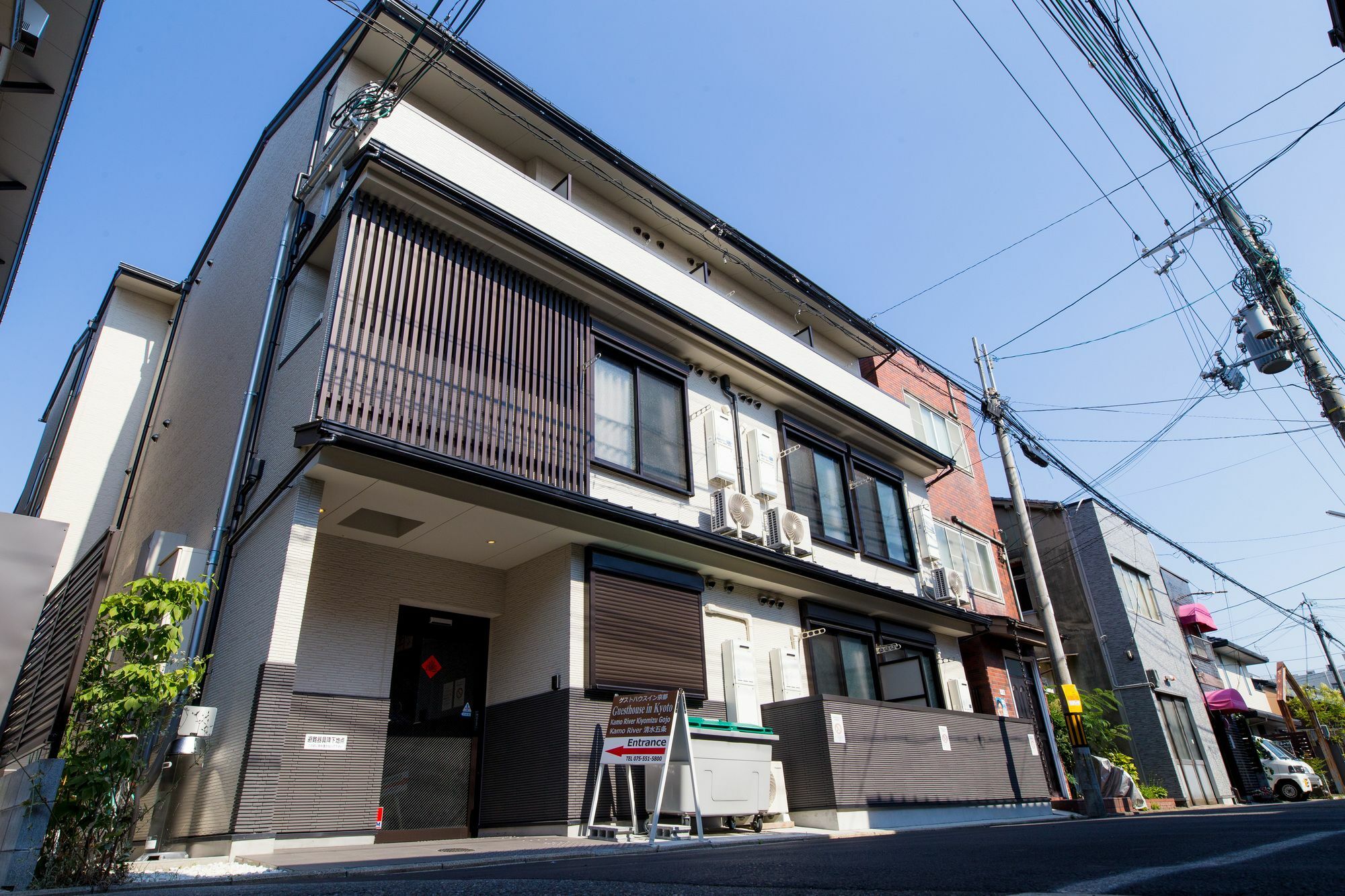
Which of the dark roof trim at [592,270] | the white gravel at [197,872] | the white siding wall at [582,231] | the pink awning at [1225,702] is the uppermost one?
the white siding wall at [582,231]

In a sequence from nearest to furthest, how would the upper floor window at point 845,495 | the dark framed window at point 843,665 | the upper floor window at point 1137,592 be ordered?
the dark framed window at point 843,665
the upper floor window at point 845,495
the upper floor window at point 1137,592

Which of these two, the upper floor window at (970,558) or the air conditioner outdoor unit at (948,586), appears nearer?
the air conditioner outdoor unit at (948,586)

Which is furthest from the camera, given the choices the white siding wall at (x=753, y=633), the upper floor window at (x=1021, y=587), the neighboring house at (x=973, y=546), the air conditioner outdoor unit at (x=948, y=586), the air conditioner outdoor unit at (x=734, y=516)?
the upper floor window at (x=1021, y=587)

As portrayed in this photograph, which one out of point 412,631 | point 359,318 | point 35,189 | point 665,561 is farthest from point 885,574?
point 35,189

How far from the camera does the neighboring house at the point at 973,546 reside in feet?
47.6

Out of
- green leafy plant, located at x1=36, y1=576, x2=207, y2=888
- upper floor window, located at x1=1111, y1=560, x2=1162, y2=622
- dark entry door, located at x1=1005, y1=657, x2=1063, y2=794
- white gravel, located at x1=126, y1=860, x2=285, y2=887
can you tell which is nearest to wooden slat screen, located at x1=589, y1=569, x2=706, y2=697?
white gravel, located at x1=126, y1=860, x2=285, y2=887

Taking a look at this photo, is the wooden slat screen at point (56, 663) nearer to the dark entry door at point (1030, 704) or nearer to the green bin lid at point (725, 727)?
the green bin lid at point (725, 727)

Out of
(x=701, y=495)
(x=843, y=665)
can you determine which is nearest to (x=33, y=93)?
(x=701, y=495)

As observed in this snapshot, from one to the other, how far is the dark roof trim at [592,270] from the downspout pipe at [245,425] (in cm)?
202

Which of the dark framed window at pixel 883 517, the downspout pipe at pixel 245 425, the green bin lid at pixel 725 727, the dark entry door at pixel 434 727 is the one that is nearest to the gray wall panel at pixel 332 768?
the dark entry door at pixel 434 727

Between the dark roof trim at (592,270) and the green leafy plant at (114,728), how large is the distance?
4687 mm

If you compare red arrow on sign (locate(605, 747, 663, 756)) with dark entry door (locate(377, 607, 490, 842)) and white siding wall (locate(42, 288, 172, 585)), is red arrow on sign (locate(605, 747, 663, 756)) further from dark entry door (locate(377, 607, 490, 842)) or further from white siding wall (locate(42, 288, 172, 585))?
white siding wall (locate(42, 288, 172, 585))

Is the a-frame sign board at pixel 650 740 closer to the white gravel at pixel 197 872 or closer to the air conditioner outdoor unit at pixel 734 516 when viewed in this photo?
the white gravel at pixel 197 872

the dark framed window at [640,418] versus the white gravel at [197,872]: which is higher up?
the dark framed window at [640,418]
